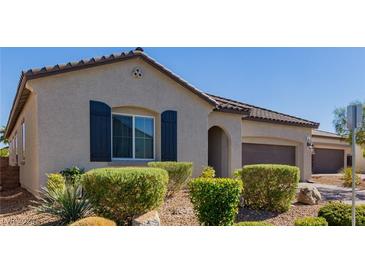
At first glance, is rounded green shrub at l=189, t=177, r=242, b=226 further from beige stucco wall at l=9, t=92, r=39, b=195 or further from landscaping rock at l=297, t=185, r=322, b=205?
beige stucco wall at l=9, t=92, r=39, b=195

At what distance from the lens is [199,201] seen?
699cm

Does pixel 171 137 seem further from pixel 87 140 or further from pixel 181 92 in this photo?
pixel 87 140

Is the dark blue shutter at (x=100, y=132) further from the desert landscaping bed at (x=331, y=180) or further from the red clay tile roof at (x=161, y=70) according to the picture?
the desert landscaping bed at (x=331, y=180)

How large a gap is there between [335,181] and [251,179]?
35.3 ft

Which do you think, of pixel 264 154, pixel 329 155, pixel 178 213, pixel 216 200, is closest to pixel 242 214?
pixel 178 213

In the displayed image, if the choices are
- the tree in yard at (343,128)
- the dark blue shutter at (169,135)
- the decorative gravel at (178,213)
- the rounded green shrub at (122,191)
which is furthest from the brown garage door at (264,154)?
the rounded green shrub at (122,191)

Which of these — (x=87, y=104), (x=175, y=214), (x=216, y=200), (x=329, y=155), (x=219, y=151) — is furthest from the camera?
(x=329, y=155)

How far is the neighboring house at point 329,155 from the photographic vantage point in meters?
19.1

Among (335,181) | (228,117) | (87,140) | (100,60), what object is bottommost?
(335,181)

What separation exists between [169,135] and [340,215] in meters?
7.14

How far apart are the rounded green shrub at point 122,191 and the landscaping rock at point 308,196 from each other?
606 cm

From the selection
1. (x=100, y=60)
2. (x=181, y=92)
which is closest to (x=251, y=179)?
(x=181, y=92)

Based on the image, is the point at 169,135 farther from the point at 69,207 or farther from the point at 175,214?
the point at 69,207

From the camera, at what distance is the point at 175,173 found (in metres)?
10.9
